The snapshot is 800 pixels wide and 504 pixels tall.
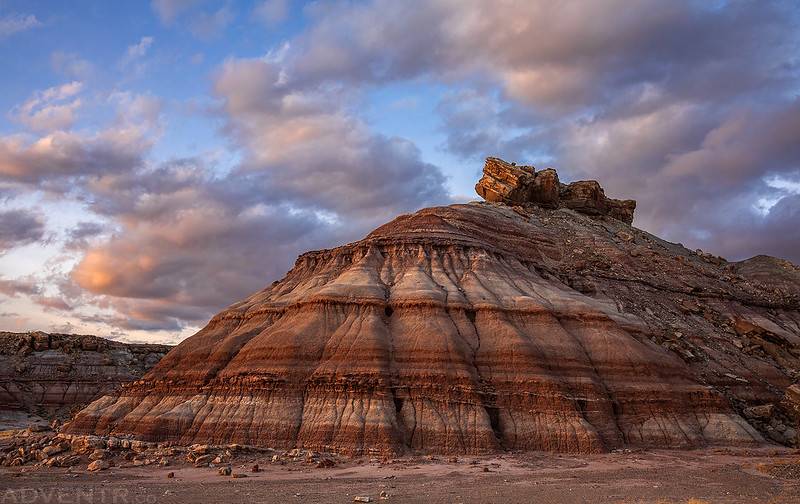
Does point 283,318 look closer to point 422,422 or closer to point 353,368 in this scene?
point 353,368

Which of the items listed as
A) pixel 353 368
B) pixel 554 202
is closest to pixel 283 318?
pixel 353 368

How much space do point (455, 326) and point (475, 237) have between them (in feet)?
74.9

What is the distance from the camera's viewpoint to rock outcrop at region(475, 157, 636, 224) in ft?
311

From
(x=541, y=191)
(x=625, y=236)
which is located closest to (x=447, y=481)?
(x=625, y=236)

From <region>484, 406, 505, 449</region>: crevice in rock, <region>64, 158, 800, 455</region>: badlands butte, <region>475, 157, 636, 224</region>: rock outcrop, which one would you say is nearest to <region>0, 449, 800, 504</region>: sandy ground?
<region>484, 406, 505, 449</region>: crevice in rock

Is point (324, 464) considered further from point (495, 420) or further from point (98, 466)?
point (495, 420)

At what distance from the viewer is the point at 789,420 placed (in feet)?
148

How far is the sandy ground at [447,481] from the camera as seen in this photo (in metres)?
23.2

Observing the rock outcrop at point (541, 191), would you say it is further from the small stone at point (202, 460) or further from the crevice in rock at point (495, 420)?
the small stone at point (202, 460)

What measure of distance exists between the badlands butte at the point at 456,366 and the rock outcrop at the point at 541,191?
107 feet

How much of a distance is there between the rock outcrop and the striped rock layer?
33799 mm

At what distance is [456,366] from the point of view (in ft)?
132

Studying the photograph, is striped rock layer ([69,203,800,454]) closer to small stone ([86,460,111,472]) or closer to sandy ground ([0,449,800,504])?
sandy ground ([0,449,800,504])

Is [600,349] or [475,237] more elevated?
[475,237]
